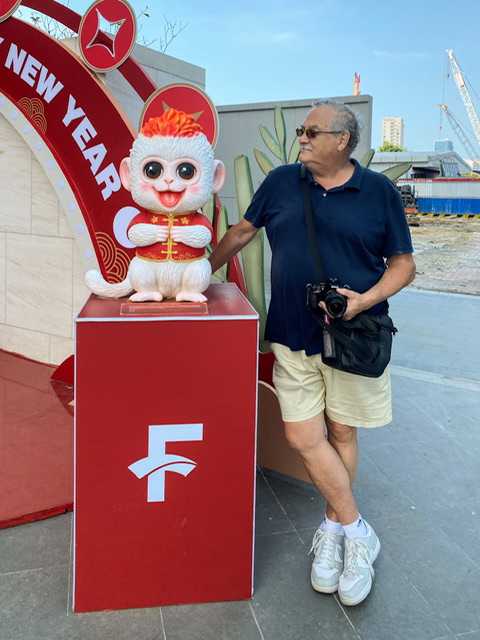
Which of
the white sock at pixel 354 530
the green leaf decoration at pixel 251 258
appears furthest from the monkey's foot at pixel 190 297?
the white sock at pixel 354 530

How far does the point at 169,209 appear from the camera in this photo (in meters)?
2.08

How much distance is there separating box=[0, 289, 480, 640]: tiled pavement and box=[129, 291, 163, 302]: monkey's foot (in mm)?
893

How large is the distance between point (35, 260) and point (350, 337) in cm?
295

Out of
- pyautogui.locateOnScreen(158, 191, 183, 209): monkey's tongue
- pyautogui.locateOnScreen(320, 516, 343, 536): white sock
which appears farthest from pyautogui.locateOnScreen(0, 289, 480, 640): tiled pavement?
pyautogui.locateOnScreen(158, 191, 183, 209): monkey's tongue

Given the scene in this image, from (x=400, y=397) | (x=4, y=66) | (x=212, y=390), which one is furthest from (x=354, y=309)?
(x=4, y=66)

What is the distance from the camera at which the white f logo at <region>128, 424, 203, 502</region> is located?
73.1 inches

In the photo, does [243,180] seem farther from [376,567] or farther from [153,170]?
[376,567]

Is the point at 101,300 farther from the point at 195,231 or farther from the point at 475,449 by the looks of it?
the point at 475,449

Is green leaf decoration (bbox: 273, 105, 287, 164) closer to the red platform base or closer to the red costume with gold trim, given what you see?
the red costume with gold trim

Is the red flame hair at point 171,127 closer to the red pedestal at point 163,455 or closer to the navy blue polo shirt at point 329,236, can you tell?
the navy blue polo shirt at point 329,236

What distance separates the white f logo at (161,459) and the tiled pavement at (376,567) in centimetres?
34

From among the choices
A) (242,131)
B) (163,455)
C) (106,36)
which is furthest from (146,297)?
(242,131)

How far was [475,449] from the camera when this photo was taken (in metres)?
3.25

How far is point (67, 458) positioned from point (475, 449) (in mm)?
2168
